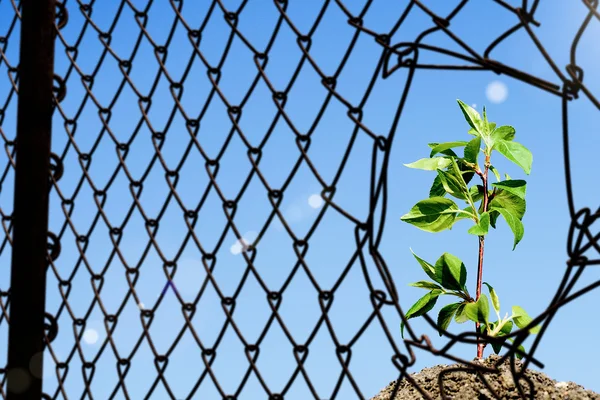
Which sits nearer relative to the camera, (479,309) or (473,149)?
(479,309)

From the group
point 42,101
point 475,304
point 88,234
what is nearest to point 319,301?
point 88,234

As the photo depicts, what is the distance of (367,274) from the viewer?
4.13 feet

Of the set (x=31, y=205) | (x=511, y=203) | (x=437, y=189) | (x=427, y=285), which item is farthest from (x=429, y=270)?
(x=31, y=205)

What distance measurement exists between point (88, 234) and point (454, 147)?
1.53 meters

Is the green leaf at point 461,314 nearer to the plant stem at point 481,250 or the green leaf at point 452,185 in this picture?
the plant stem at point 481,250

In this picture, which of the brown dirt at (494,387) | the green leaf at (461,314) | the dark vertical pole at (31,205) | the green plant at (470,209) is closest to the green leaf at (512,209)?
the green plant at (470,209)

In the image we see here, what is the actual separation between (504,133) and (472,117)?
146 millimetres

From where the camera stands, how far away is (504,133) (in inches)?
114

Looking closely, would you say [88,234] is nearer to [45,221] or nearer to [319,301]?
[45,221]

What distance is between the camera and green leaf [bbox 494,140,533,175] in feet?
8.08

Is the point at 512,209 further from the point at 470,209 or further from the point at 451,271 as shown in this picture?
the point at 451,271

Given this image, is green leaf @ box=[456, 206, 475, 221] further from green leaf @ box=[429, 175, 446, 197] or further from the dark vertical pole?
the dark vertical pole

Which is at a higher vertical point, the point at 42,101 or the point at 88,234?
the point at 42,101

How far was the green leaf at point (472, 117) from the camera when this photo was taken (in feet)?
9.53
